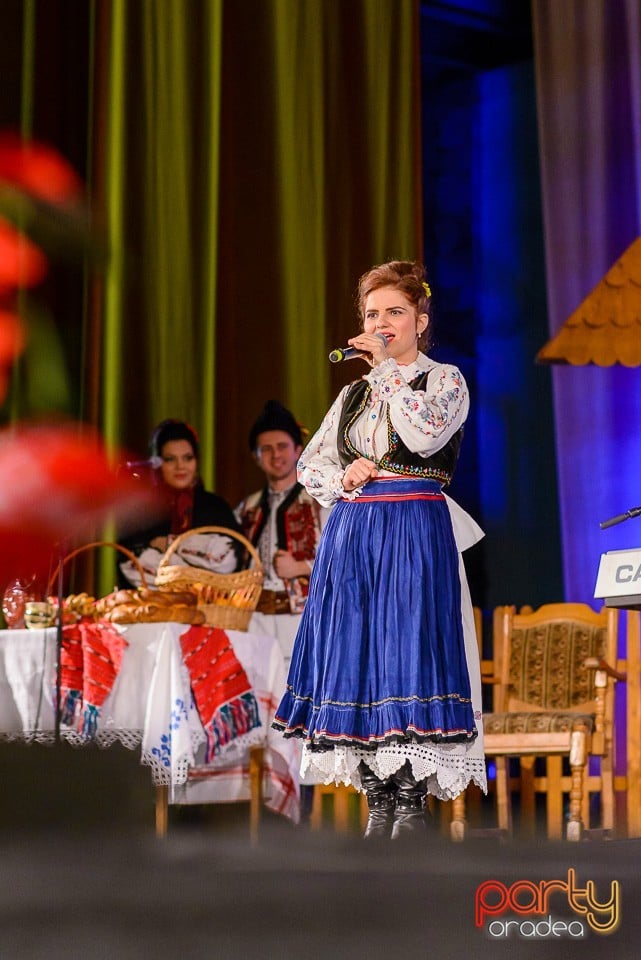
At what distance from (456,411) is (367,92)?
3.98 metres

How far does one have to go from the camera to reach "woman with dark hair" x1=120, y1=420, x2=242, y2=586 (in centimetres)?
473

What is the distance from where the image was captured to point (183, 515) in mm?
4891

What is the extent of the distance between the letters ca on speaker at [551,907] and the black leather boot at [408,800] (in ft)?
4.03

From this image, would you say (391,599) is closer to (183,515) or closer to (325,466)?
(325,466)

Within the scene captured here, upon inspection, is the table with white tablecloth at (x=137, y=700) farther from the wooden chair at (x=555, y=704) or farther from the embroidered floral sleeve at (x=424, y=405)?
Result: the embroidered floral sleeve at (x=424, y=405)

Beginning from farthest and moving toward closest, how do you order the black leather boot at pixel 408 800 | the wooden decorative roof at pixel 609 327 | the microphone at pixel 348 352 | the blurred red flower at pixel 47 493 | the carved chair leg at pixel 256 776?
the wooden decorative roof at pixel 609 327 → the carved chair leg at pixel 256 776 → the microphone at pixel 348 352 → the black leather boot at pixel 408 800 → the blurred red flower at pixel 47 493

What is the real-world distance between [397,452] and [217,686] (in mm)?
1333

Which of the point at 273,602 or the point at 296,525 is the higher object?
the point at 296,525

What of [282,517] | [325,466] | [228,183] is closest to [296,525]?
[282,517]

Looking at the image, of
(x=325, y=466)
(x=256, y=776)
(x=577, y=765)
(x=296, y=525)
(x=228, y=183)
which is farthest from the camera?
(x=228, y=183)

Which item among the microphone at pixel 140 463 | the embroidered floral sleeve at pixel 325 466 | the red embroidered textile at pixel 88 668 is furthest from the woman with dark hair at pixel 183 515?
the embroidered floral sleeve at pixel 325 466

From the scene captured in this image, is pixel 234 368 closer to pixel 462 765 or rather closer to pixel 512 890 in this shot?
pixel 462 765

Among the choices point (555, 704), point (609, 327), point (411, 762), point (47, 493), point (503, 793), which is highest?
point (609, 327)

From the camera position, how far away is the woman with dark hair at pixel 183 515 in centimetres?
473
